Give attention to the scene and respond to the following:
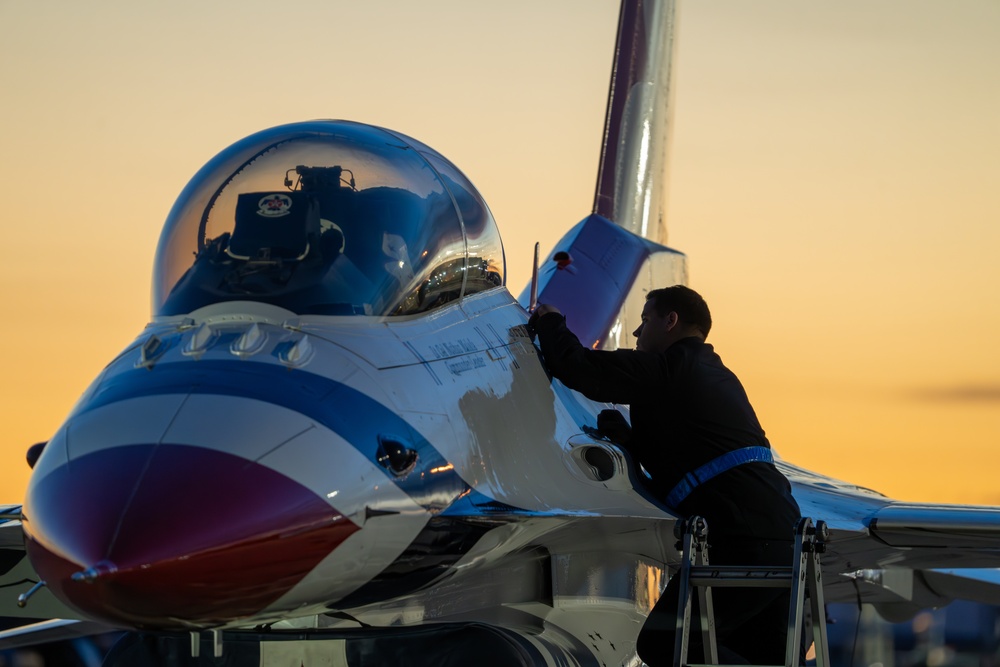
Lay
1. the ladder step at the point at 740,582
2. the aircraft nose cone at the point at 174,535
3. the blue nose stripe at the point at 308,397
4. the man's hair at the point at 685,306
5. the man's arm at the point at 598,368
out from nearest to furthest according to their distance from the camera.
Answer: the aircraft nose cone at the point at 174,535, the blue nose stripe at the point at 308,397, the ladder step at the point at 740,582, the man's arm at the point at 598,368, the man's hair at the point at 685,306

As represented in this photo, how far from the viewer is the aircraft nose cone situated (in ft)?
14.7

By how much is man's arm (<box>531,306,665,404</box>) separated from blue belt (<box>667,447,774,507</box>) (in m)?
0.49

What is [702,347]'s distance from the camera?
23.9 ft

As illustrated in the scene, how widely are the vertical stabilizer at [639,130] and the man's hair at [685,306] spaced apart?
694 cm

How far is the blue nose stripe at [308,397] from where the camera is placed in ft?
16.4

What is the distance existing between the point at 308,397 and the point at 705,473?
2.68 m

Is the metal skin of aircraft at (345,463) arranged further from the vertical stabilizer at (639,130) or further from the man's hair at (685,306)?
the vertical stabilizer at (639,130)

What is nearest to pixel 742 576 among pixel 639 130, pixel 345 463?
pixel 345 463

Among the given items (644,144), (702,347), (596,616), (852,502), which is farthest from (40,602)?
(644,144)

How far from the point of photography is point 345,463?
495cm

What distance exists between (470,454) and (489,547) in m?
0.44

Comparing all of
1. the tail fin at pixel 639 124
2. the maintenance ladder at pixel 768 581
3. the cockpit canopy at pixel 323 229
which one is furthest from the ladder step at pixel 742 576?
the tail fin at pixel 639 124

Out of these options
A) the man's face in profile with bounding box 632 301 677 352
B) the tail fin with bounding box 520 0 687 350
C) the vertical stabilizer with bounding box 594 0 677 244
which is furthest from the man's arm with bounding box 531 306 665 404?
the vertical stabilizer with bounding box 594 0 677 244

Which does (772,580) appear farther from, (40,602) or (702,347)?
(40,602)
